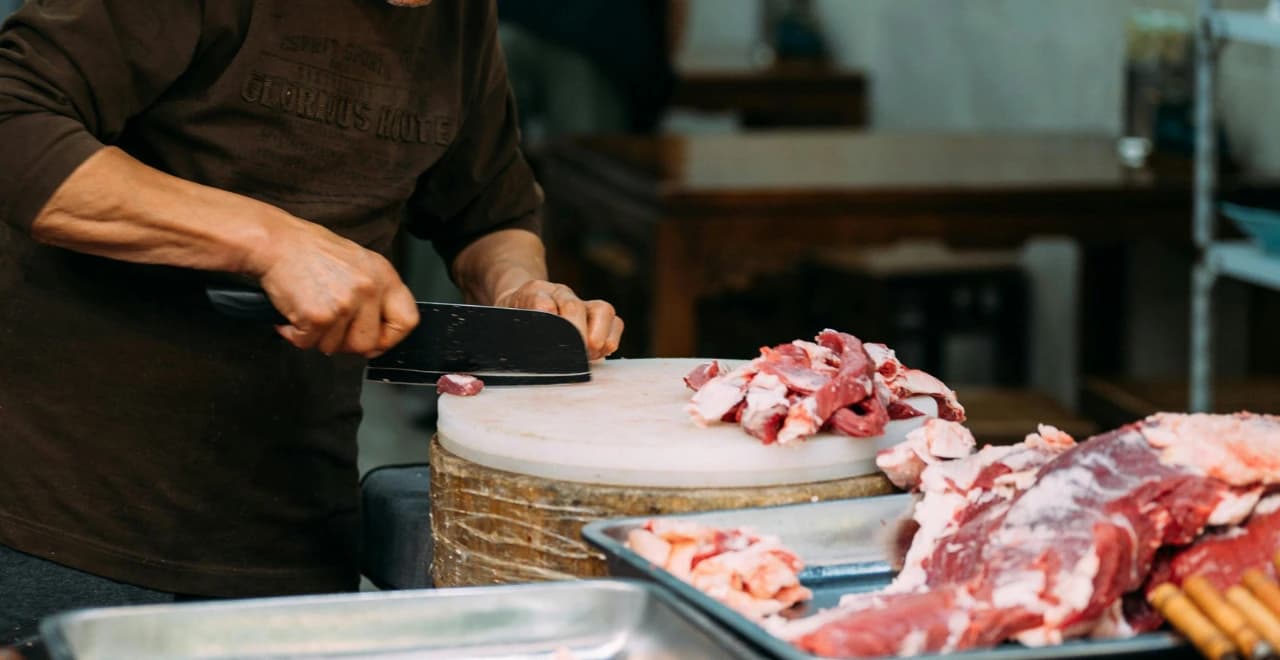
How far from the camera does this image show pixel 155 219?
1.97 metres

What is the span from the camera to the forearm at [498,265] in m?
2.60

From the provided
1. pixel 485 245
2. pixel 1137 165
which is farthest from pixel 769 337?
pixel 485 245

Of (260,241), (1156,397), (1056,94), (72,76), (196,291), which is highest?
(72,76)

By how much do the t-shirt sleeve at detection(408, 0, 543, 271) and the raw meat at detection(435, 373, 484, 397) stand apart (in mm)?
594

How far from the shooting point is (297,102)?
7.24 ft

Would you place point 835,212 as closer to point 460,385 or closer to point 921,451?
point 460,385

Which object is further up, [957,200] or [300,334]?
[300,334]

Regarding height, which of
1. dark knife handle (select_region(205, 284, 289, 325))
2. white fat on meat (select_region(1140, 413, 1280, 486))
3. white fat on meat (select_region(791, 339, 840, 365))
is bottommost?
white fat on meat (select_region(791, 339, 840, 365))

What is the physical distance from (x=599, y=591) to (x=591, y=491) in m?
0.30

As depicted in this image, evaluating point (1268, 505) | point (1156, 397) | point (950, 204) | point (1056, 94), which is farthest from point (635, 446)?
point (1056, 94)

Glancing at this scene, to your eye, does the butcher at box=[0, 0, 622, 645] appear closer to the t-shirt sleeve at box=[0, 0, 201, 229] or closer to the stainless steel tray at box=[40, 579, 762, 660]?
the t-shirt sleeve at box=[0, 0, 201, 229]

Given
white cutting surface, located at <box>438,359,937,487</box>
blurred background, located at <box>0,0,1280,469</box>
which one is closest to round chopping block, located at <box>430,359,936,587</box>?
white cutting surface, located at <box>438,359,937,487</box>

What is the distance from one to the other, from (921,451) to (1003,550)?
0.26 metres

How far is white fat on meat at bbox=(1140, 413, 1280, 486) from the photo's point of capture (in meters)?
1.54
